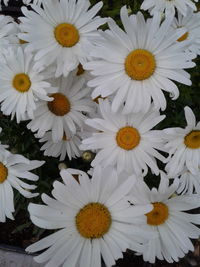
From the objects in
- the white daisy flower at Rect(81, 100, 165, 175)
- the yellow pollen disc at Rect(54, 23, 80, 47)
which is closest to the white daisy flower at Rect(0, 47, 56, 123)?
the yellow pollen disc at Rect(54, 23, 80, 47)

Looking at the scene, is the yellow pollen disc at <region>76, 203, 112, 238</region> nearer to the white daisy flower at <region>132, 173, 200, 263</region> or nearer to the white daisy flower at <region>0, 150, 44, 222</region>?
the white daisy flower at <region>132, 173, 200, 263</region>

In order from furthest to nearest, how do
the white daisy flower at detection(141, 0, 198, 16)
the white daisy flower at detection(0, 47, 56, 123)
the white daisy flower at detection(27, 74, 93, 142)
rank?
the white daisy flower at detection(141, 0, 198, 16) < the white daisy flower at detection(27, 74, 93, 142) < the white daisy flower at detection(0, 47, 56, 123)

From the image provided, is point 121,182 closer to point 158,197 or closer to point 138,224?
point 138,224

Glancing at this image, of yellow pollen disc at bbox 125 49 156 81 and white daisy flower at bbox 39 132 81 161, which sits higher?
yellow pollen disc at bbox 125 49 156 81

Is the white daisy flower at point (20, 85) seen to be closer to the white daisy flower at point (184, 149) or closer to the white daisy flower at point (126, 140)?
the white daisy flower at point (126, 140)

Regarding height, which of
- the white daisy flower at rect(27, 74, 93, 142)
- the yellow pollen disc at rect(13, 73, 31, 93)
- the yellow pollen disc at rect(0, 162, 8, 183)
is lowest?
the yellow pollen disc at rect(0, 162, 8, 183)

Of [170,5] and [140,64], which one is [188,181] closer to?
[140,64]

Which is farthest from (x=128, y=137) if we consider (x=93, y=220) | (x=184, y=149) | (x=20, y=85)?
(x=20, y=85)
